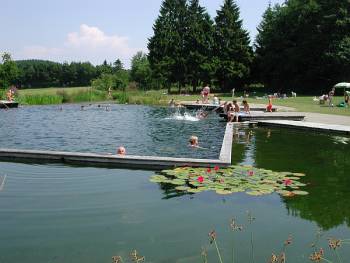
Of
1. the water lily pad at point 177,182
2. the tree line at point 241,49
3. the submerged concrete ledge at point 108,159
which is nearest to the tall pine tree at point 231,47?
the tree line at point 241,49

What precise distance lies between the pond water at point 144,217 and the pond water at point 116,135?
13.3ft

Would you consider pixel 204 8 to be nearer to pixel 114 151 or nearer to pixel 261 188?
pixel 114 151

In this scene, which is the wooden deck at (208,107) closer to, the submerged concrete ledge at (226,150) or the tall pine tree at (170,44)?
the submerged concrete ledge at (226,150)

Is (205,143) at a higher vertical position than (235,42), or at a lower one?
lower

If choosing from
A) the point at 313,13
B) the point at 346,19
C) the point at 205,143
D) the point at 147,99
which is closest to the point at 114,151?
the point at 205,143

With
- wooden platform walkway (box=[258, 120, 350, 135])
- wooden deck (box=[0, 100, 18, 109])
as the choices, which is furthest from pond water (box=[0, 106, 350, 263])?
wooden deck (box=[0, 100, 18, 109])

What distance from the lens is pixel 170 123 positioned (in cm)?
2519

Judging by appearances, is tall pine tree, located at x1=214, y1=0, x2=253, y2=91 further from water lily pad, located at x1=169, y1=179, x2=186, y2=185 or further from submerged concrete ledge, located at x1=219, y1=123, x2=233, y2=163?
water lily pad, located at x1=169, y1=179, x2=186, y2=185

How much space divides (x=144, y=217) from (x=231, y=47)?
176 feet

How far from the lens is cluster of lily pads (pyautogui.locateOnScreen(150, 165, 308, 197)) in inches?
375

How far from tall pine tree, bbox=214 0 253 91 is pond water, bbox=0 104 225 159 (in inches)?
1280

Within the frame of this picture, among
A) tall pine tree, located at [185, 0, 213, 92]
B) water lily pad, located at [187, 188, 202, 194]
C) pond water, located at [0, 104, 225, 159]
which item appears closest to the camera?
water lily pad, located at [187, 188, 202, 194]

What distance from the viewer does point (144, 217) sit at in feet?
25.8

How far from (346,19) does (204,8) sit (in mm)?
→ 20665
